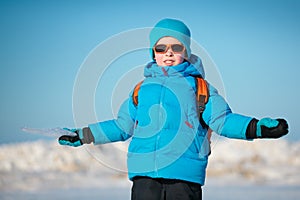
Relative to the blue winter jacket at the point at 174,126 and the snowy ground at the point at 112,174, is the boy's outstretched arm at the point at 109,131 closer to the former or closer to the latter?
the blue winter jacket at the point at 174,126

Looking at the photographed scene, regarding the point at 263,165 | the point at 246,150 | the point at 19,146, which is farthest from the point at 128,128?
the point at 19,146

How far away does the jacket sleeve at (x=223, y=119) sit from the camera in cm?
341

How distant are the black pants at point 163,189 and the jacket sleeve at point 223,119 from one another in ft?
1.17

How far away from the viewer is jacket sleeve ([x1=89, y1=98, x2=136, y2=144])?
370 centimetres

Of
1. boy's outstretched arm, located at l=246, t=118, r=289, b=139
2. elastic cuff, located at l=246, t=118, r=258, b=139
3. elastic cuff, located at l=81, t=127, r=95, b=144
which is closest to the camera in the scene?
boy's outstretched arm, located at l=246, t=118, r=289, b=139

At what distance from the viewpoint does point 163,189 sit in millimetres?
3418

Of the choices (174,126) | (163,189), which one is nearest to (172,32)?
(174,126)

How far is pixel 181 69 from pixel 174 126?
38 centimetres

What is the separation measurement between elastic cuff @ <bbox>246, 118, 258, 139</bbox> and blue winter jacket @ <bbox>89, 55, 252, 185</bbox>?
0.8 inches

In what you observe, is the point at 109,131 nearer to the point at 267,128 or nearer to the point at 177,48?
the point at 177,48

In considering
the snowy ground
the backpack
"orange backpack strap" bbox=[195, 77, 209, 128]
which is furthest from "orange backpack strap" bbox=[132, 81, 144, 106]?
the snowy ground

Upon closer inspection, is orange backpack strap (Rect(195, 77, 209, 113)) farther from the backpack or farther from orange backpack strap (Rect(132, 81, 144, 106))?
orange backpack strap (Rect(132, 81, 144, 106))

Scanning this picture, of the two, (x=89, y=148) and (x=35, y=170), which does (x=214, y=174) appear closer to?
(x=35, y=170)

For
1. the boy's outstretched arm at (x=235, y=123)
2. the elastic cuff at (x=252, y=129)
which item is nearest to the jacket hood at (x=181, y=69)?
the boy's outstretched arm at (x=235, y=123)
